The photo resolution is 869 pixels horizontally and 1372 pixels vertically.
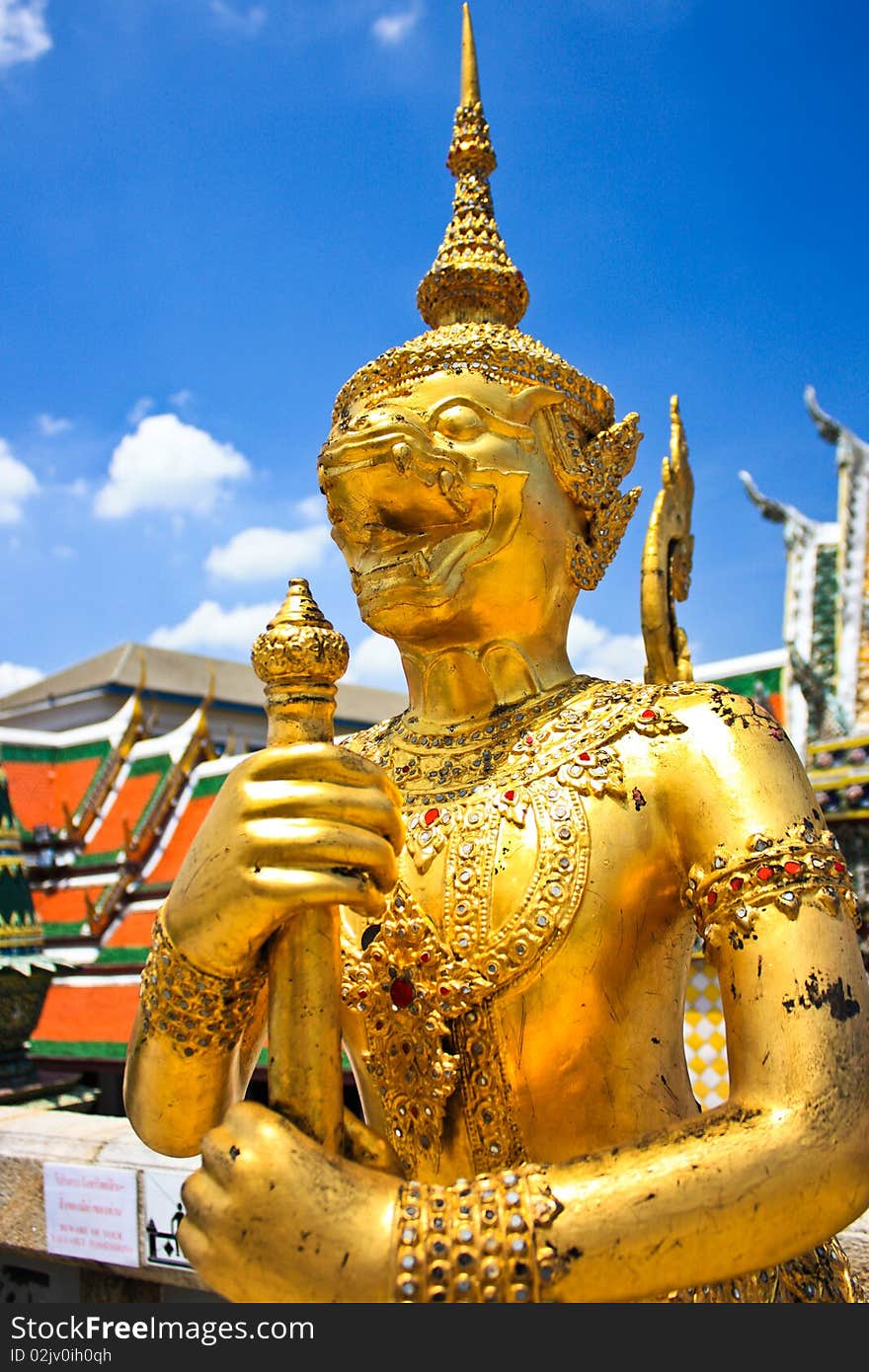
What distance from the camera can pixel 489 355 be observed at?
7.00 ft

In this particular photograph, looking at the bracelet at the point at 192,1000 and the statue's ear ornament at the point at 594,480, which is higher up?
the statue's ear ornament at the point at 594,480

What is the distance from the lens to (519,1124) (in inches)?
71.0

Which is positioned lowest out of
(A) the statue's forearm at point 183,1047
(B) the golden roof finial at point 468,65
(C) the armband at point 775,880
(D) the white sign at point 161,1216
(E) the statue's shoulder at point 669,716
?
(D) the white sign at point 161,1216

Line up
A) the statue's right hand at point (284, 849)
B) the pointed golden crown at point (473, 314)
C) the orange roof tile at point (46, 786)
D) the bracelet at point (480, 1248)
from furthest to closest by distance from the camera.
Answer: the orange roof tile at point (46, 786) < the pointed golden crown at point (473, 314) < the statue's right hand at point (284, 849) < the bracelet at point (480, 1248)

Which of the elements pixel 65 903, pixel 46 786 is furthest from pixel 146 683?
pixel 65 903

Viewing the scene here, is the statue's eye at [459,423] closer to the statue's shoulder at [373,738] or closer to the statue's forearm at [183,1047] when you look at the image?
the statue's shoulder at [373,738]

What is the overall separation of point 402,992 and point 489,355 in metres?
1.22

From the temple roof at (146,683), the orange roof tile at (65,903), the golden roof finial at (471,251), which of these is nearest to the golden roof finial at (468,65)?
the golden roof finial at (471,251)

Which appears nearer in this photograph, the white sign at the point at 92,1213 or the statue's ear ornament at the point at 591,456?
the statue's ear ornament at the point at 591,456

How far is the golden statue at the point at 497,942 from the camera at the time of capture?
144cm

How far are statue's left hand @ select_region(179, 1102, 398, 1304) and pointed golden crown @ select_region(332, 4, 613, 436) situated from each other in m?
1.37

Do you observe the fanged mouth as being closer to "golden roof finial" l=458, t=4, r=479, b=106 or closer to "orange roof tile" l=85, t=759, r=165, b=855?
"golden roof finial" l=458, t=4, r=479, b=106

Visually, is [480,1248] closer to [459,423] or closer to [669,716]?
[669,716]

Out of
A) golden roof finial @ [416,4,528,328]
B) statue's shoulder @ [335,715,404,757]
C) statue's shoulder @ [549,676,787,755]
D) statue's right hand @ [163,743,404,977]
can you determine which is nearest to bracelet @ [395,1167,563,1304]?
statue's right hand @ [163,743,404,977]
